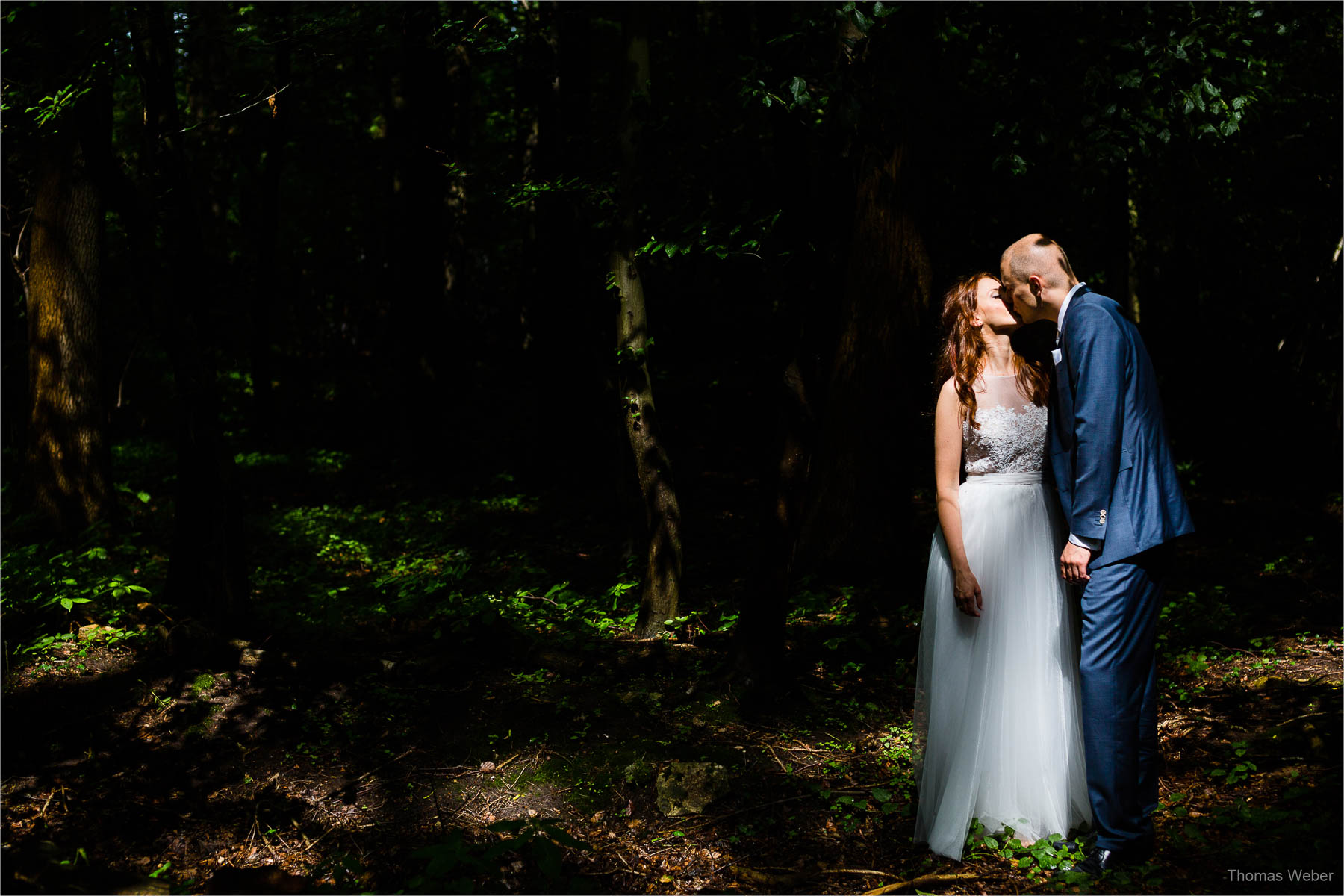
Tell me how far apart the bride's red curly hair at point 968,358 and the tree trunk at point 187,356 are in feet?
14.0

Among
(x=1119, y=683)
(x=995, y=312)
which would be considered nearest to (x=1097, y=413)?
(x=995, y=312)

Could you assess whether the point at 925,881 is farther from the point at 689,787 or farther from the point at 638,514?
the point at 638,514

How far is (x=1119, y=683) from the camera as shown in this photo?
125 inches

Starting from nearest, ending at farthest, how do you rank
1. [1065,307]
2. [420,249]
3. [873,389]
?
[1065,307] → [873,389] → [420,249]

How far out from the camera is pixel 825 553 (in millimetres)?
7082

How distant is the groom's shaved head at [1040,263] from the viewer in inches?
129

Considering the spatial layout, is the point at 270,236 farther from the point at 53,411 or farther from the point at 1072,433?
the point at 1072,433

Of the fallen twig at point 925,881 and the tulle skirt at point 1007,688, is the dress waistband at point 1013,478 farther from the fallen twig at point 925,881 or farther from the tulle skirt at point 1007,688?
the fallen twig at point 925,881

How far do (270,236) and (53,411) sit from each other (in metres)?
6.85

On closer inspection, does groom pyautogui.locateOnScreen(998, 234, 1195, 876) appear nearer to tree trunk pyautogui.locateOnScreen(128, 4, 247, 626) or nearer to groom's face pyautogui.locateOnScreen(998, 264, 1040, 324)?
groom's face pyautogui.locateOnScreen(998, 264, 1040, 324)

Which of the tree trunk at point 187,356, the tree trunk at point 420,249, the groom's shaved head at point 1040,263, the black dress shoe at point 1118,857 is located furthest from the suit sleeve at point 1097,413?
the tree trunk at point 420,249

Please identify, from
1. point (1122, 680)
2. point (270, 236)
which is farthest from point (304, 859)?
point (270, 236)

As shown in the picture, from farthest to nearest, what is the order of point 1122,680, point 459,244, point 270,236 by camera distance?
point 459,244
point 270,236
point 1122,680

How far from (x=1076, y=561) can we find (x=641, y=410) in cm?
335
